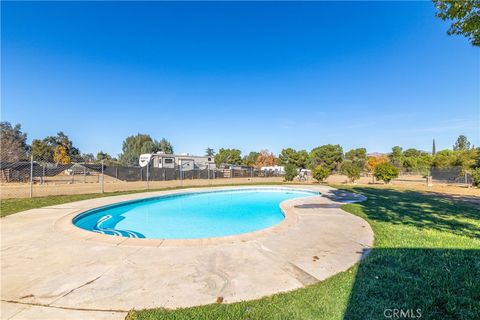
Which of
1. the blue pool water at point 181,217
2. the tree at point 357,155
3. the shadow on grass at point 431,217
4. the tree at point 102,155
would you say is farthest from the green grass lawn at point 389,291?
the tree at point 102,155

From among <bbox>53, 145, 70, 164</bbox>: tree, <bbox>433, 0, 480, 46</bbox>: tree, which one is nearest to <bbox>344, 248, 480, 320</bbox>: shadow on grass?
<bbox>433, 0, 480, 46</bbox>: tree

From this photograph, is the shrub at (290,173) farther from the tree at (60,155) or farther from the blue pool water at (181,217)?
the tree at (60,155)

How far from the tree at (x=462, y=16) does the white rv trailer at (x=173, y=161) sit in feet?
65.3

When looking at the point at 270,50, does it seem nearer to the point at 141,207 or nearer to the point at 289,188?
the point at 289,188

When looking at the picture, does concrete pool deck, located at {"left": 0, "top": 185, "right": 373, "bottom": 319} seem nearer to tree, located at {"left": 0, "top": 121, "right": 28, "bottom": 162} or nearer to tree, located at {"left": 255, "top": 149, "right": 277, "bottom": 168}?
tree, located at {"left": 0, "top": 121, "right": 28, "bottom": 162}

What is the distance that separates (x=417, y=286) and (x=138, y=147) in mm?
50988

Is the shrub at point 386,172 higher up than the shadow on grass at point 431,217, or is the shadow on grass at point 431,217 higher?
the shrub at point 386,172

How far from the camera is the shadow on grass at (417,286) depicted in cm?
190

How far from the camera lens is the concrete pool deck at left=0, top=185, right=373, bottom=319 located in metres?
2.11

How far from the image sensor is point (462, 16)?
449 centimetres

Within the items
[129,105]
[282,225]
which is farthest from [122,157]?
[282,225]

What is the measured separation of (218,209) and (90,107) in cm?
2032
